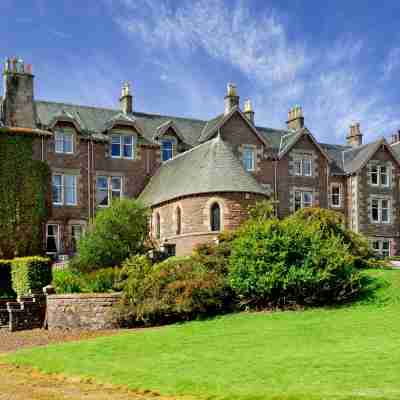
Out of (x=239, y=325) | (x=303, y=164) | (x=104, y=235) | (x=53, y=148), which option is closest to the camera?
(x=239, y=325)

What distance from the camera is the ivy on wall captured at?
3847 cm

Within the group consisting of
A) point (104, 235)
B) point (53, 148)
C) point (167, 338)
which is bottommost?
point (167, 338)

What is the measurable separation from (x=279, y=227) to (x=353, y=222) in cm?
2809

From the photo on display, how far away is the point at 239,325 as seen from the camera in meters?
21.4

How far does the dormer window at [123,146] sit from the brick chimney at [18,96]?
6133mm

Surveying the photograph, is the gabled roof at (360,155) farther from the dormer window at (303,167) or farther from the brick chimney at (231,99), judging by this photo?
the brick chimney at (231,99)

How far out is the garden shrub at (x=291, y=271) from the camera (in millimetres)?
23734

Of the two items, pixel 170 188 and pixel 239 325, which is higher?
pixel 170 188

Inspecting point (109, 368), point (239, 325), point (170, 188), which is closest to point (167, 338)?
point (239, 325)

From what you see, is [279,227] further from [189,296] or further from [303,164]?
[303,164]

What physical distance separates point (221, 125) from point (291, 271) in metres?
25.1

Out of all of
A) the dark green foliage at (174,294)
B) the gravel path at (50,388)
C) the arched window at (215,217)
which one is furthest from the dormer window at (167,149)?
the gravel path at (50,388)

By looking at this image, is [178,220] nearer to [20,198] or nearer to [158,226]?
[158,226]

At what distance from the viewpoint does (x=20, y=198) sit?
39312 mm
